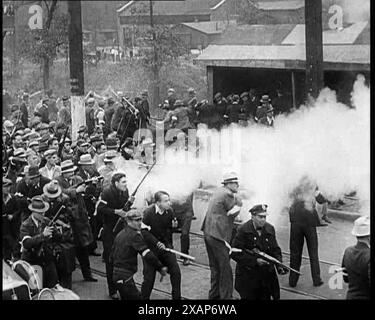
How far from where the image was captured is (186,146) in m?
9.14

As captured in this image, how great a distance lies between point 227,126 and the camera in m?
9.38

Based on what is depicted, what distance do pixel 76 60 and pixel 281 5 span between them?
2.60 m

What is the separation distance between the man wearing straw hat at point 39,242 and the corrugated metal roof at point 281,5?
3487mm

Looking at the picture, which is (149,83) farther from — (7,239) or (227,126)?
(7,239)

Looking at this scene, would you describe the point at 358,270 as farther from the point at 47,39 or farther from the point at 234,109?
the point at 47,39

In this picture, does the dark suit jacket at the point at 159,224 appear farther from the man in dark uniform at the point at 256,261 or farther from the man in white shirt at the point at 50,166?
the man in white shirt at the point at 50,166

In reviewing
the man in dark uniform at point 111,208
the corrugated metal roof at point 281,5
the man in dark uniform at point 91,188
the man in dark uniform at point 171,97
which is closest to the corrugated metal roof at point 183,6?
the corrugated metal roof at point 281,5

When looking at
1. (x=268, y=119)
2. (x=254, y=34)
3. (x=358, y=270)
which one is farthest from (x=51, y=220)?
(x=254, y=34)

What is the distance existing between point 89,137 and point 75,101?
73 cm

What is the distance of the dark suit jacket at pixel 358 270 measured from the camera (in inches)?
277

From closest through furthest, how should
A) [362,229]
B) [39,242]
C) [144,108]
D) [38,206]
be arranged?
[362,229]
[39,242]
[38,206]
[144,108]

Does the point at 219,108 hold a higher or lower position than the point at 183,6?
lower
